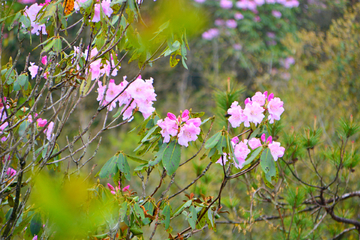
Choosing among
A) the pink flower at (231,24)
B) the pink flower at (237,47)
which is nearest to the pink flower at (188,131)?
the pink flower at (237,47)

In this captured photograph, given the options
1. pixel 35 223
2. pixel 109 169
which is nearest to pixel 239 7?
pixel 109 169

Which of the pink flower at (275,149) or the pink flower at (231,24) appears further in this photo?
the pink flower at (231,24)

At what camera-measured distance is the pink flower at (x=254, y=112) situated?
3.79 feet

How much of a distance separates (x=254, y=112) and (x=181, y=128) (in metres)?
0.30

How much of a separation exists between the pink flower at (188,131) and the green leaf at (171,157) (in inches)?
1.0

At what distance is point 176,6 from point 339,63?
309 cm

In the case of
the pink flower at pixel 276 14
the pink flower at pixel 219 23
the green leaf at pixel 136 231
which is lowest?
the pink flower at pixel 276 14

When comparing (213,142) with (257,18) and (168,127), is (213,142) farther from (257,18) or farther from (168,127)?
(257,18)

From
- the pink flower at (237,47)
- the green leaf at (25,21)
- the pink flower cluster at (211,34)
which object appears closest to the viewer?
the green leaf at (25,21)

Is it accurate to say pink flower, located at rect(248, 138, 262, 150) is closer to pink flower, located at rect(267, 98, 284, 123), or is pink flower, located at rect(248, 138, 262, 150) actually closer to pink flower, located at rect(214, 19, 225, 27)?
pink flower, located at rect(267, 98, 284, 123)

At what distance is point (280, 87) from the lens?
13.1 ft

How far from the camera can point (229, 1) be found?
5.77m

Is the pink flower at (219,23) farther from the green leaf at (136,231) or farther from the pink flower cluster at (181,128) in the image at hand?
the green leaf at (136,231)

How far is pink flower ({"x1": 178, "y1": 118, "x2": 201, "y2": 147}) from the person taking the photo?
1049 mm
